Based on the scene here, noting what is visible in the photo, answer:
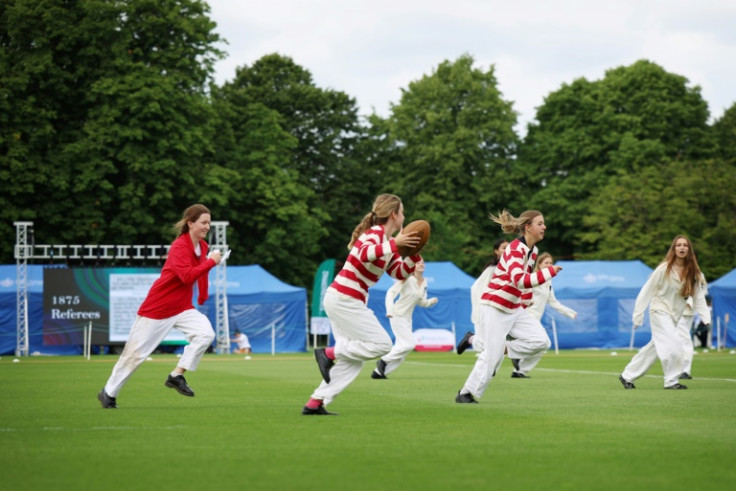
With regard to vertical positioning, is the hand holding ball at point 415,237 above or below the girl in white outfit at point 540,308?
above

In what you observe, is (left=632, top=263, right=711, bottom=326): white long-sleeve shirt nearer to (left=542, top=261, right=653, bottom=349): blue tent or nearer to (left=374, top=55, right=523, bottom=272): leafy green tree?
(left=542, top=261, right=653, bottom=349): blue tent

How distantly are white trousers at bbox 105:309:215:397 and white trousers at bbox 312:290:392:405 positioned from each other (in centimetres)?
229

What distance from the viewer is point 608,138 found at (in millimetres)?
60312

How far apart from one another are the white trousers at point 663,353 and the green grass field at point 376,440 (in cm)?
61

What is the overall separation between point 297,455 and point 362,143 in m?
54.5

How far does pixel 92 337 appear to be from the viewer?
113ft

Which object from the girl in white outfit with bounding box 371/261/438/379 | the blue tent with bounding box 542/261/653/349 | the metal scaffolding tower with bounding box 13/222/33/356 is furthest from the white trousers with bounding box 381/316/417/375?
the blue tent with bounding box 542/261/653/349

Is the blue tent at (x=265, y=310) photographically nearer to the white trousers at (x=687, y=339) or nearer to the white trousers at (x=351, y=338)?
the white trousers at (x=687, y=339)

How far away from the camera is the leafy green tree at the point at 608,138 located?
59.6m

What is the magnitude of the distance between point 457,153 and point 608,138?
8197 mm

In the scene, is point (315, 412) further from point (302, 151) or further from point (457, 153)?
point (457, 153)

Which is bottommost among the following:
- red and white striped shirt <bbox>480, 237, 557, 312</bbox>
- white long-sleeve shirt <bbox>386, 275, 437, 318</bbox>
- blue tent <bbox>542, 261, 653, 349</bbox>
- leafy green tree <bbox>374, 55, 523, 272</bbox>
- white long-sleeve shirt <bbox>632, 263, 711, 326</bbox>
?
blue tent <bbox>542, 261, 653, 349</bbox>

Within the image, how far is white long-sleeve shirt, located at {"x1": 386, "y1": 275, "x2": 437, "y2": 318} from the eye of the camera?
65.4 ft

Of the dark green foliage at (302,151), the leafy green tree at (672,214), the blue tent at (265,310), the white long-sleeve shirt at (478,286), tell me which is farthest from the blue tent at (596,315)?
the white long-sleeve shirt at (478,286)
